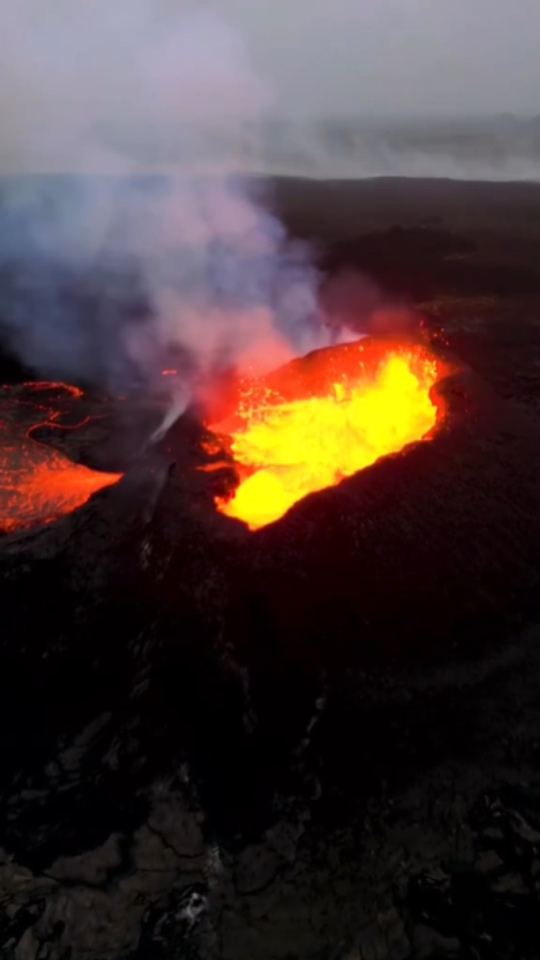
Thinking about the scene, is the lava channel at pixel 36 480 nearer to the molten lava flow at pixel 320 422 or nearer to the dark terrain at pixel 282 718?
the dark terrain at pixel 282 718

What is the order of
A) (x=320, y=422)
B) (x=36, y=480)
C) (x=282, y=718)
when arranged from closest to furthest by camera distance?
(x=282, y=718), (x=36, y=480), (x=320, y=422)

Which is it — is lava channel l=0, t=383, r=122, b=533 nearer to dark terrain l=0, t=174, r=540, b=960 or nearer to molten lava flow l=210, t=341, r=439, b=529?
dark terrain l=0, t=174, r=540, b=960

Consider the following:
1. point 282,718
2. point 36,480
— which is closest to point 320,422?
point 36,480

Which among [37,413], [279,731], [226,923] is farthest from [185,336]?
[226,923]

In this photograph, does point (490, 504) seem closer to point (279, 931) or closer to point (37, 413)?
point (279, 931)

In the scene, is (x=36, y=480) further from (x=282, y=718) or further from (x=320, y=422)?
(x=282, y=718)

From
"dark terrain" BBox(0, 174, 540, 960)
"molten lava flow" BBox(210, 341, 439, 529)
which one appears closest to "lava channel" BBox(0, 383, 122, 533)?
"dark terrain" BBox(0, 174, 540, 960)
